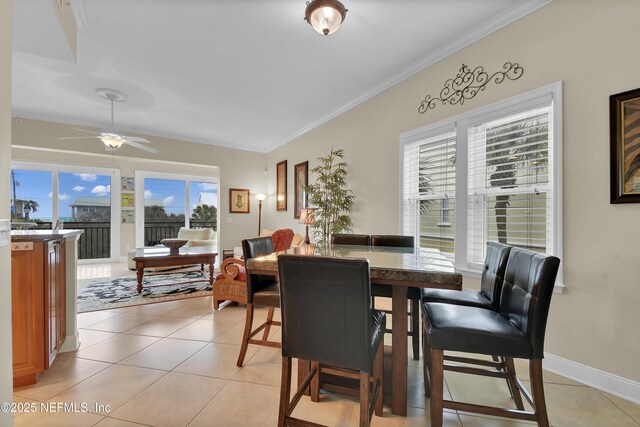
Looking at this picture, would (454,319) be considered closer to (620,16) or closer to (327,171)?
(620,16)

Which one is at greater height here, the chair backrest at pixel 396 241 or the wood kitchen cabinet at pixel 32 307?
the chair backrest at pixel 396 241

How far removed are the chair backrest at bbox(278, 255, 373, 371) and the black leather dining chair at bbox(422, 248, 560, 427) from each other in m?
0.39

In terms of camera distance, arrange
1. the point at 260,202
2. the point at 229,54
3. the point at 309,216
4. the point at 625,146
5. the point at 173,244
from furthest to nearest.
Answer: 1. the point at 260,202
2. the point at 173,244
3. the point at 309,216
4. the point at 229,54
5. the point at 625,146

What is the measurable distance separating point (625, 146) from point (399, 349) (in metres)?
1.86

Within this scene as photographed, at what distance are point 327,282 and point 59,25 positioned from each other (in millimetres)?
2581

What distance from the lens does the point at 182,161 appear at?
232 inches

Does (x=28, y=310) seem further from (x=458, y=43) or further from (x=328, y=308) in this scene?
(x=458, y=43)

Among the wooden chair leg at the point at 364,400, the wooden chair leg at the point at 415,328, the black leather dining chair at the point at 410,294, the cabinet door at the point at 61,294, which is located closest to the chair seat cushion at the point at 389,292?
the black leather dining chair at the point at 410,294

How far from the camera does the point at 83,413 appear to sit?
1.62m

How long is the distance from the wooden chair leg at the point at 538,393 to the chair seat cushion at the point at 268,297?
148 centimetres

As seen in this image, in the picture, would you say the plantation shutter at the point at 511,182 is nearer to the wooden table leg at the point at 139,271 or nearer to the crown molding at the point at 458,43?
the crown molding at the point at 458,43

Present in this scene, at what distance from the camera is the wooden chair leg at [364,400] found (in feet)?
3.91

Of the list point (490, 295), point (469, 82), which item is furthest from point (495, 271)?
point (469, 82)

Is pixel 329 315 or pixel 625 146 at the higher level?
pixel 625 146
